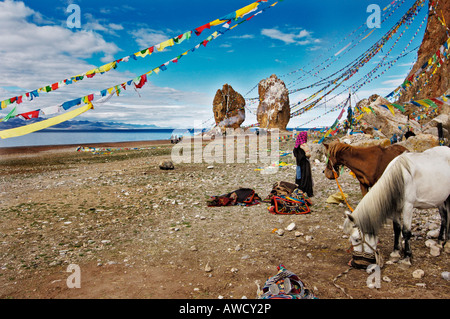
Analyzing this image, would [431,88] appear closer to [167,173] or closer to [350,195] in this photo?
[350,195]

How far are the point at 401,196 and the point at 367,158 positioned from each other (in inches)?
63.1

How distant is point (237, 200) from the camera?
8836 millimetres

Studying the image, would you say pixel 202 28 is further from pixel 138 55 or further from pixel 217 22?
pixel 138 55

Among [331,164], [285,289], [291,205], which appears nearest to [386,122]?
[291,205]

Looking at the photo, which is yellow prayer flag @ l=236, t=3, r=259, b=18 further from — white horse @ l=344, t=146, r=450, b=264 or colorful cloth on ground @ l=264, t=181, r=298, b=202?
colorful cloth on ground @ l=264, t=181, r=298, b=202

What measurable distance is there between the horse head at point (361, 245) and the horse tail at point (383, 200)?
11 cm

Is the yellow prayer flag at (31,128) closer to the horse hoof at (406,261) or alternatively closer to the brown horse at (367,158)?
the brown horse at (367,158)

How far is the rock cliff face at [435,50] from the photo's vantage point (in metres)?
17.3

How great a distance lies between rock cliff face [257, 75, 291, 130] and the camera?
4275 centimetres

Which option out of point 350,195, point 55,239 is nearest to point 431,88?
point 350,195

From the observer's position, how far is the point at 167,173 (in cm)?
1509

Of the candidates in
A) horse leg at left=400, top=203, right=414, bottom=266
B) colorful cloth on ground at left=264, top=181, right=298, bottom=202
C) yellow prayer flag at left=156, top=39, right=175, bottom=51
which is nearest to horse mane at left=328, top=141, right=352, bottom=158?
horse leg at left=400, top=203, right=414, bottom=266

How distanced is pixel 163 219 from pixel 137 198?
2.69 meters

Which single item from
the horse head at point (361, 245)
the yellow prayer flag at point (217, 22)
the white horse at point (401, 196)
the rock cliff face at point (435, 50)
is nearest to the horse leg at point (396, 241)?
the white horse at point (401, 196)
